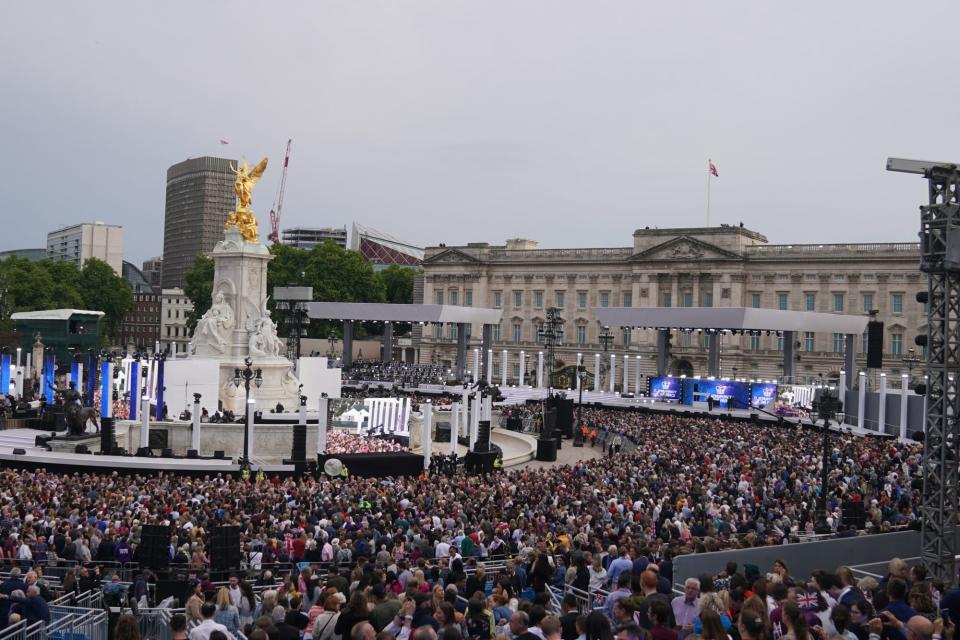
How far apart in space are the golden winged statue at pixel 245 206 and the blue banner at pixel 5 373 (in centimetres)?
1193

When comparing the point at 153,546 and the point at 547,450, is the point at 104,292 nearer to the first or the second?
the point at 547,450

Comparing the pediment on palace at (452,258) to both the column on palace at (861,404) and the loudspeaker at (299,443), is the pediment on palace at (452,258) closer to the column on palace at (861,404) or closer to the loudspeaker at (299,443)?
the column on palace at (861,404)

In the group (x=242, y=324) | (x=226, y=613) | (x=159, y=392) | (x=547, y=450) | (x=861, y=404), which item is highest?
(x=242, y=324)

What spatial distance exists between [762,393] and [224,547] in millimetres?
43415

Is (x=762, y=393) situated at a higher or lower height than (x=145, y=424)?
higher

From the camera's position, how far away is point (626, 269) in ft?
292

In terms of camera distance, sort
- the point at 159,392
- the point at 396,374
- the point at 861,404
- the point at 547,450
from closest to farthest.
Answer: the point at 159,392 → the point at 547,450 → the point at 861,404 → the point at 396,374

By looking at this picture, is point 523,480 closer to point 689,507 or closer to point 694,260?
point 689,507

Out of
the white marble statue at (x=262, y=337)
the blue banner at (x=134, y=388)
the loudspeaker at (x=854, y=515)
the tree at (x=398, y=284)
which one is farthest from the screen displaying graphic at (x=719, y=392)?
the tree at (x=398, y=284)

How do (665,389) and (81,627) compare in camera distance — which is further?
(665,389)

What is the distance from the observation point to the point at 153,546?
14.2 meters

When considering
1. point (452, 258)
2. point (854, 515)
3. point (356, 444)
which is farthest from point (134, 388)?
point (452, 258)

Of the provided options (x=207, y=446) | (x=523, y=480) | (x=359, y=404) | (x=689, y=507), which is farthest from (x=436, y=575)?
(x=359, y=404)

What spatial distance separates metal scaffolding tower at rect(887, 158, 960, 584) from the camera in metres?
14.5
